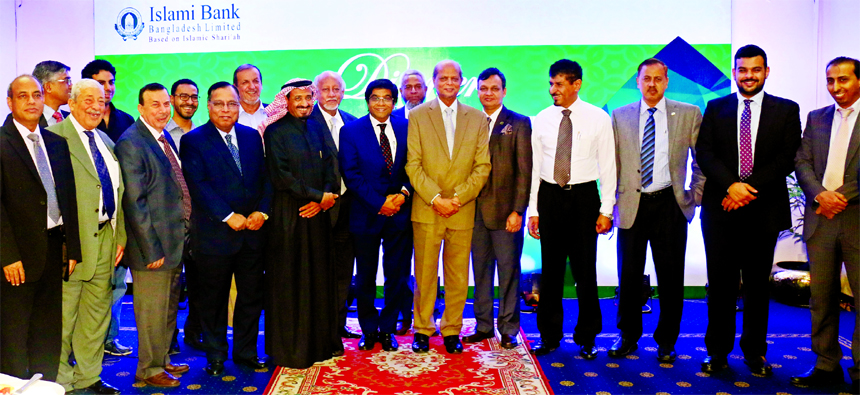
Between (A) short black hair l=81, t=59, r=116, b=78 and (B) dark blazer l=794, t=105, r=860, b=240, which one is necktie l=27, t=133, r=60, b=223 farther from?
(B) dark blazer l=794, t=105, r=860, b=240

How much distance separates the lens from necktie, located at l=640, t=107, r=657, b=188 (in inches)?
171

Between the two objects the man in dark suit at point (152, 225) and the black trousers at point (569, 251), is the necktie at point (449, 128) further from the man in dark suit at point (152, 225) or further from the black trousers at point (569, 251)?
the man in dark suit at point (152, 225)

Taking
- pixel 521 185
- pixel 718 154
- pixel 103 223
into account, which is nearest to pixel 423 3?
pixel 521 185

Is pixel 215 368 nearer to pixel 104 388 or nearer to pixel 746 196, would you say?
pixel 104 388

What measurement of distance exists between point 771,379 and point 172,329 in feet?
11.8

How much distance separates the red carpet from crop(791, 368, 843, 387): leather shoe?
1.44 metres

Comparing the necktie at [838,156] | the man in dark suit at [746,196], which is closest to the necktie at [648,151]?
the man in dark suit at [746,196]

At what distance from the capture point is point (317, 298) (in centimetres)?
433

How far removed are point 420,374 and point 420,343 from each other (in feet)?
1.60

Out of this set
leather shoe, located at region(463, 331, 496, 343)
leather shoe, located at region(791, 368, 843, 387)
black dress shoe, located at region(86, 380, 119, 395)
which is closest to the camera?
black dress shoe, located at region(86, 380, 119, 395)

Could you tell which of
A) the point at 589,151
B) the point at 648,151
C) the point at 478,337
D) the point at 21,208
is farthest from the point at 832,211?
the point at 21,208

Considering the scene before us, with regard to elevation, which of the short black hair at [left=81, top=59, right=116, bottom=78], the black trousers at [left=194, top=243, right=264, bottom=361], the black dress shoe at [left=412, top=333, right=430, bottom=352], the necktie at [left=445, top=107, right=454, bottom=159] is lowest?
the black dress shoe at [left=412, top=333, right=430, bottom=352]

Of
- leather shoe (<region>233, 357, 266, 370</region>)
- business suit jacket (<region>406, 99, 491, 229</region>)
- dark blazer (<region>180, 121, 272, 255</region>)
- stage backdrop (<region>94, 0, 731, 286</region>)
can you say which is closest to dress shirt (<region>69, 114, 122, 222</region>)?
dark blazer (<region>180, 121, 272, 255</region>)

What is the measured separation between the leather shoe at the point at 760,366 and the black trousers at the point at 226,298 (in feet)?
10.0
